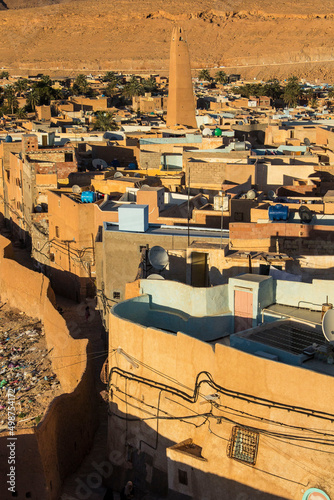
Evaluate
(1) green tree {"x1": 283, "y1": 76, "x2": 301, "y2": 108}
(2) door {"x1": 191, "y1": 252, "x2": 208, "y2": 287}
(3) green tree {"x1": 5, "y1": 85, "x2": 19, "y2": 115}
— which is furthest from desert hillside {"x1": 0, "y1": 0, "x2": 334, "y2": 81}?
(2) door {"x1": 191, "y1": 252, "x2": 208, "y2": 287}

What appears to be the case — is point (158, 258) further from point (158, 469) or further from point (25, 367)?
point (25, 367)

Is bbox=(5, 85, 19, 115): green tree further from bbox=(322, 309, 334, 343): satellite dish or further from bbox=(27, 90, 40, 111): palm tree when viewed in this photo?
bbox=(322, 309, 334, 343): satellite dish

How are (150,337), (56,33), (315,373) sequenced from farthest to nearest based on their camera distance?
(56,33), (150,337), (315,373)

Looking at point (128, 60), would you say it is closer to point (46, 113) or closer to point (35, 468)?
point (46, 113)

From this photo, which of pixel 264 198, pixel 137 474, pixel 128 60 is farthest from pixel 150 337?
pixel 128 60

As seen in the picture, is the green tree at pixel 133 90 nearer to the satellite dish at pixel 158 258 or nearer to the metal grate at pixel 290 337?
the satellite dish at pixel 158 258

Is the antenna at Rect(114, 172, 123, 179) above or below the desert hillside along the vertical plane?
below

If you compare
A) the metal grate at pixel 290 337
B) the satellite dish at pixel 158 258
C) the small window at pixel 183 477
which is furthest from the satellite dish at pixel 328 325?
the satellite dish at pixel 158 258
